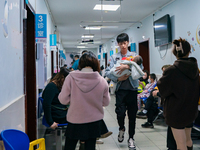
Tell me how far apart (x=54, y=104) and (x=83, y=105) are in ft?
4.07

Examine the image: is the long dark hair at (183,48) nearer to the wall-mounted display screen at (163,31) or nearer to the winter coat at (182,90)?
the winter coat at (182,90)

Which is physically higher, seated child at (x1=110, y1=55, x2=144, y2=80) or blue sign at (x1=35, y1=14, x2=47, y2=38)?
blue sign at (x1=35, y1=14, x2=47, y2=38)

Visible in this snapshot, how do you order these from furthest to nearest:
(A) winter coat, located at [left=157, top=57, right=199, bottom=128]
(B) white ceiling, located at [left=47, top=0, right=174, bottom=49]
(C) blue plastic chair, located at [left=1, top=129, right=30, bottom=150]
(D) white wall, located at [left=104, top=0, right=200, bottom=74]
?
(B) white ceiling, located at [left=47, top=0, right=174, bottom=49]
(D) white wall, located at [left=104, top=0, right=200, bottom=74]
(A) winter coat, located at [left=157, top=57, right=199, bottom=128]
(C) blue plastic chair, located at [left=1, top=129, right=30, bottom=150]

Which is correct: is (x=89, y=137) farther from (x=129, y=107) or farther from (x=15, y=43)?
(x=129, y=107)

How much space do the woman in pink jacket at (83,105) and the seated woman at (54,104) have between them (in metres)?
0.95

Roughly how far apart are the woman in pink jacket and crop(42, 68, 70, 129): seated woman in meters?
0.95

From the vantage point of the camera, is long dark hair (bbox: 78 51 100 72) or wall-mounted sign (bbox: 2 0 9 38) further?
long dark hair (bbox: 78 51 100 72)

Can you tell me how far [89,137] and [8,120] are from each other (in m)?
0.73

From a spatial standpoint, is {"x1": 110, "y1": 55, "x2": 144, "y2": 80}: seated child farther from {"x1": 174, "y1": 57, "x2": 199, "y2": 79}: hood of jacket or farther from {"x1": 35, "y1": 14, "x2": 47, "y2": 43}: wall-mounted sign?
{"x1": 35, "y1": 14, "x2": 47, "y2": 43}: wall-mounted sign

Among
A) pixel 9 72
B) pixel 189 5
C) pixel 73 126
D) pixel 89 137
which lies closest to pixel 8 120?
pixel 9 72

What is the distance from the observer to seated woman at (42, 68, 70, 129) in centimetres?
300

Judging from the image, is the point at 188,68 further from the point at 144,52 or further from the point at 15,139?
the point at 144,52

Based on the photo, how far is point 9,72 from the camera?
1.81 metres

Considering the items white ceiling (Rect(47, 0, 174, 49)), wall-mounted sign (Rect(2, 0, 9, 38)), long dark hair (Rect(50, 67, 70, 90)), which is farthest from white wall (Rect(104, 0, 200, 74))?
wall-mounted sign (Rect(2, 0, 9, 38))
